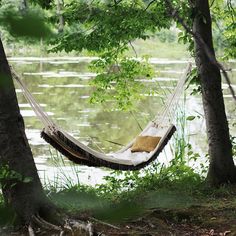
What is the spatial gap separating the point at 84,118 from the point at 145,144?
17.4 ft

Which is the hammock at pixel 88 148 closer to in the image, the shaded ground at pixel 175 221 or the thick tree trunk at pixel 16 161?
the shaded ground at pixel 175 221

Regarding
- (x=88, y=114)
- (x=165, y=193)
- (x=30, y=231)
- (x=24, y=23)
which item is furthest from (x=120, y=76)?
(x=88, y=114)

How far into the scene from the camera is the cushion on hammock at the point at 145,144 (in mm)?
3576

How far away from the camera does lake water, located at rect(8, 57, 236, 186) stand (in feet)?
17.4

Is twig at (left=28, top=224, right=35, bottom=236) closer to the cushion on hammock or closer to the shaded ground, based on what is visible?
the shaded ground

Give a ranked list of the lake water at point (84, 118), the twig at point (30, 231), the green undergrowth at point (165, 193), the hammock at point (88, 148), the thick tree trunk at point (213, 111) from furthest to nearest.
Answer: the lake water at point (84, 118), the thick tree trunk at point (213, 111), the hammock at point (88, 148), the green undergrowth at point (165, 193), the twig at point (30, 231)

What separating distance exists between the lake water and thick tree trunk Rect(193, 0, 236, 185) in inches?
29.6

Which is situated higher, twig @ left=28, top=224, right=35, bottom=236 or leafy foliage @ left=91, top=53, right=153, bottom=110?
leafy foliage @ left=91, top=53, right=153, bottom=110

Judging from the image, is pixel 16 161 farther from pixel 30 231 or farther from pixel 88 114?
pixel 88 114

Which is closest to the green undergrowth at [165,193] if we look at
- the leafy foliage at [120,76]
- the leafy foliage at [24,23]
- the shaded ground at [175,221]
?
the shaded ground at [175,221]

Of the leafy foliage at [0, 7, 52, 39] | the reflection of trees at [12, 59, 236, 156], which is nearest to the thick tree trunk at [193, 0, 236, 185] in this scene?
the reflection of trees at [12, 59, 236, 156]

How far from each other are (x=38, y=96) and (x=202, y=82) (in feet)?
25.3

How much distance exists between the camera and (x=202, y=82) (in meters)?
3.35

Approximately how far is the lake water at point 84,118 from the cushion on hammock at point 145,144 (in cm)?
59
